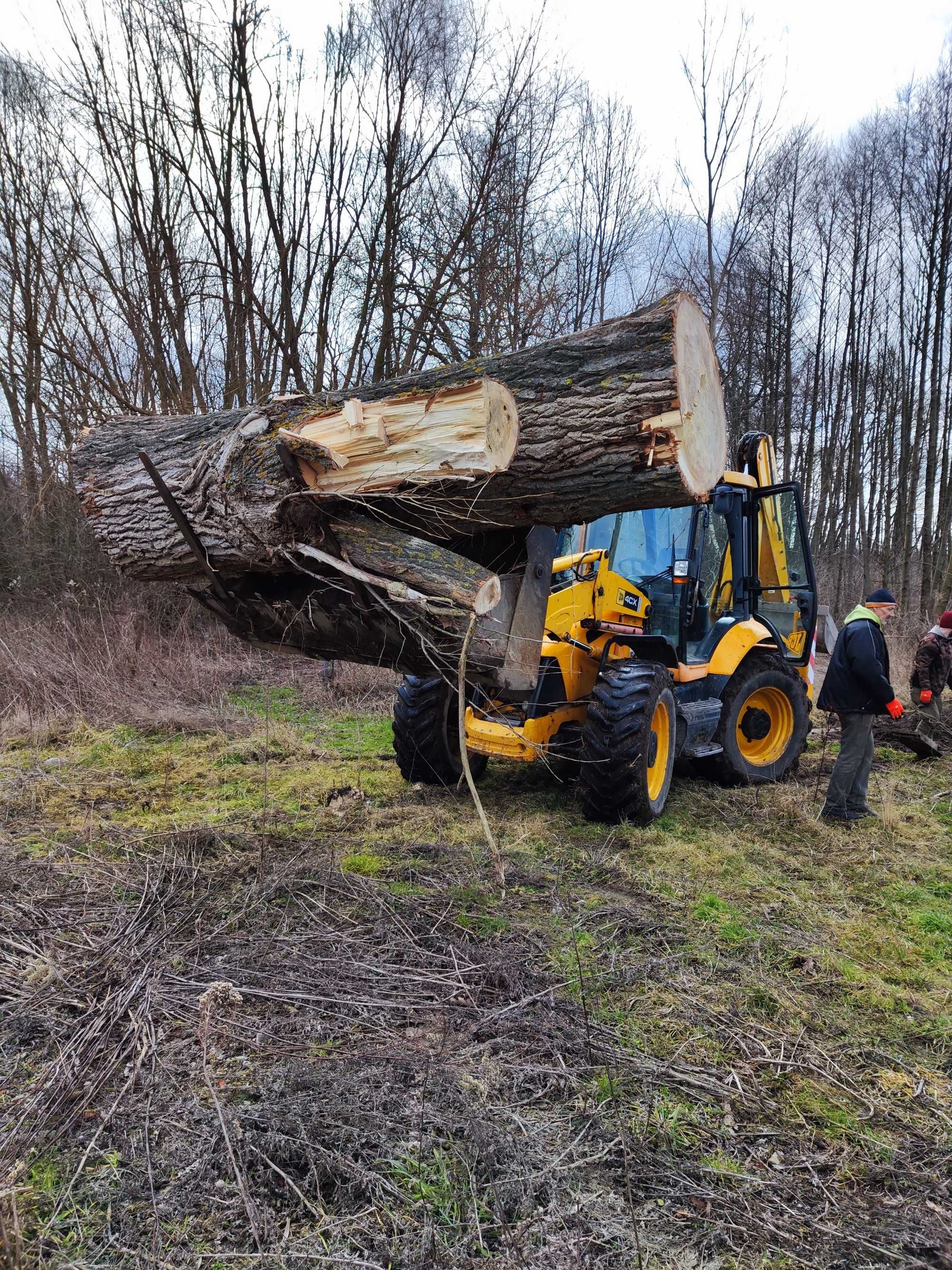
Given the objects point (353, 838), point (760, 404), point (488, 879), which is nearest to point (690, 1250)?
point (488, 879)

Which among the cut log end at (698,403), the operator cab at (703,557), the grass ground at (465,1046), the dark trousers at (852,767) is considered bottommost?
the grass ground at (465,1046)

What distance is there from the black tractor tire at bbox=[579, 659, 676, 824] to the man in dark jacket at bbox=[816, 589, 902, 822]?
1309mm

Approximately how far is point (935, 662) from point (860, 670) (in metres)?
3.83

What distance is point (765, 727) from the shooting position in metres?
7.30

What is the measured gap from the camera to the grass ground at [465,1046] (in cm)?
203

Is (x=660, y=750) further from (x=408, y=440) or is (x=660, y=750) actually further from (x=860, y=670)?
(x=408, y=440)

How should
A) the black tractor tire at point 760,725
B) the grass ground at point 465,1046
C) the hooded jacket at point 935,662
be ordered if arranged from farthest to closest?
the hooded jacket at point 935,662, the black tractor tire at point 760,725, the grass ground at point 465,1046

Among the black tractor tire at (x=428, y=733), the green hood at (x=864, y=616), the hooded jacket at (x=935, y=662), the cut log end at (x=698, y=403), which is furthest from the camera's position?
the hooded jacket at (x=935, y=662)

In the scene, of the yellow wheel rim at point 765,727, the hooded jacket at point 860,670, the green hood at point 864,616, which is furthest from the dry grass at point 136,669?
the green hood at point 864,616

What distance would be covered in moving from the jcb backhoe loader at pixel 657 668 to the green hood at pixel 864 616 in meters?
1.02

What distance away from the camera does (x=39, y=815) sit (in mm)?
5355

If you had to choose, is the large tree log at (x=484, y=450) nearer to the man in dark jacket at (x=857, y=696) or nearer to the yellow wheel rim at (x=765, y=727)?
the man in dark jacket at (x=857, y=696)

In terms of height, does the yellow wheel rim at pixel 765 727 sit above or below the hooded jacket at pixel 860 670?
below

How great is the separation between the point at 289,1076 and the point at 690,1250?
1.23 metres
